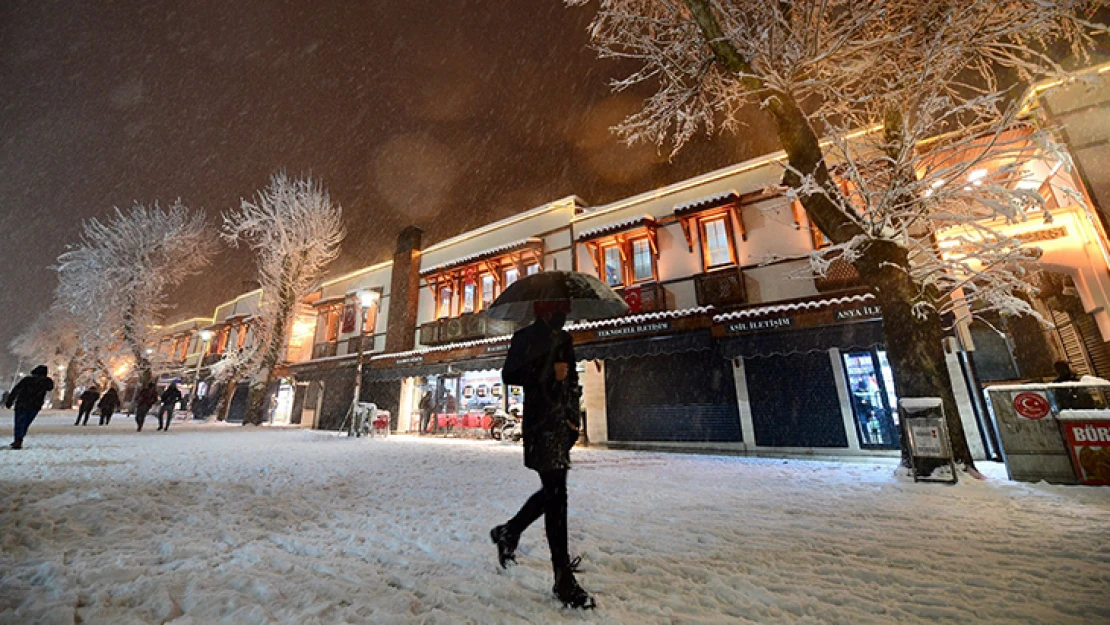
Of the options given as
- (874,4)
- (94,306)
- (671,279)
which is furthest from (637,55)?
(94,306)

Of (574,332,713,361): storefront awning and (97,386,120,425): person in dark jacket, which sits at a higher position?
(574,332,713,361): storefront awning

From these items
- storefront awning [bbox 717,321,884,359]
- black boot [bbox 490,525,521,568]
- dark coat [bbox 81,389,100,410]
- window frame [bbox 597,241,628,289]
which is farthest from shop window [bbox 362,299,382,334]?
black boot [bbox 490,525,521,568]

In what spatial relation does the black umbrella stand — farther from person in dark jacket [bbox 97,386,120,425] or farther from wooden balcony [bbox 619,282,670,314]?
person in dark jacket [bbox 97,386,120,425]

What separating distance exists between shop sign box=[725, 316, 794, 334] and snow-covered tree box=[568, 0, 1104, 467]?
106 inches

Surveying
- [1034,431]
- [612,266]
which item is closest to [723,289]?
[612,266]

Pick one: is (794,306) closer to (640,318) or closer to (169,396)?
(640,318)

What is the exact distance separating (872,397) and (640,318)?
5857 mm

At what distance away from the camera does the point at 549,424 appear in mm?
2420

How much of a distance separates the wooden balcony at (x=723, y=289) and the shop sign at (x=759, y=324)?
111cm

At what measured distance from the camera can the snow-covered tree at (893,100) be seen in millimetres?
6039

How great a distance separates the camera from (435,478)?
643 cm

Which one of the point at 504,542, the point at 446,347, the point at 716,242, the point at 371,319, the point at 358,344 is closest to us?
the point at 504,542

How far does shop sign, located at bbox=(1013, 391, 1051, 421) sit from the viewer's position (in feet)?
17.9

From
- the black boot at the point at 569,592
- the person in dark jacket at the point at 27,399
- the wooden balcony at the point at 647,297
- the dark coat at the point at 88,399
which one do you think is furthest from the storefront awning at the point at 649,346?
the dark coat at the point at 88,399
